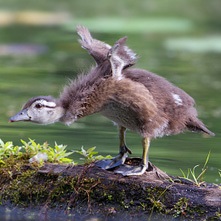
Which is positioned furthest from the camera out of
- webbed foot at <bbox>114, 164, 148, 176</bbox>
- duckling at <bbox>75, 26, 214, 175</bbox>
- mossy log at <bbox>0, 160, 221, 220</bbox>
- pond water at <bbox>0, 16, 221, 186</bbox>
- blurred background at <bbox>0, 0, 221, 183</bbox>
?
blurred background at <bbox>0, 0, 221, 183</bbox>

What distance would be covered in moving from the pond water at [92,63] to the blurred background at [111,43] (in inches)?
0.4

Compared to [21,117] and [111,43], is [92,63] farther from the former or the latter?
[21,117]

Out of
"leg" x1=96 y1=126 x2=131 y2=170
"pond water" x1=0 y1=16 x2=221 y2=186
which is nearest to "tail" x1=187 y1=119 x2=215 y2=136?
"leg" x1=96 y1=126 x2=131 y2=170

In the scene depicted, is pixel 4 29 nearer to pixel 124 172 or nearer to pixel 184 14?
pixel 184 14

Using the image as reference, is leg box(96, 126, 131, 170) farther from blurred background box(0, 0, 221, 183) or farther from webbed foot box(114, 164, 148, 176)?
blurred background box(0, 0, 221, 183)

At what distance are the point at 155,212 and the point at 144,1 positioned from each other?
24.8 metres

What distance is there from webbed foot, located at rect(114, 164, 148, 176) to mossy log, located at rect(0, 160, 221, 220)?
0.05 meters

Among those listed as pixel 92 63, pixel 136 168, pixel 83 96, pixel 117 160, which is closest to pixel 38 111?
pixel 83 96

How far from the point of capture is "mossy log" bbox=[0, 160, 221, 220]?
24.4ft

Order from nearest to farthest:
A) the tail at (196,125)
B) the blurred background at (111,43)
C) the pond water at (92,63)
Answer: the tail at (196,125) → the pond water at (92,63) → the blurred background at (111,43)

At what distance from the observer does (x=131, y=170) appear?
7.84 meters

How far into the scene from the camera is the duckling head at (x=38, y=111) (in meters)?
7.79

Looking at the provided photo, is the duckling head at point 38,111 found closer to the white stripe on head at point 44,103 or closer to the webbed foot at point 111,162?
the white stripe on head at point 44,103

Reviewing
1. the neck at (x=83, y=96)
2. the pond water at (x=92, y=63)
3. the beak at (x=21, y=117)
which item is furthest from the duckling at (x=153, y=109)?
the pond water at (x=92, y=63)
